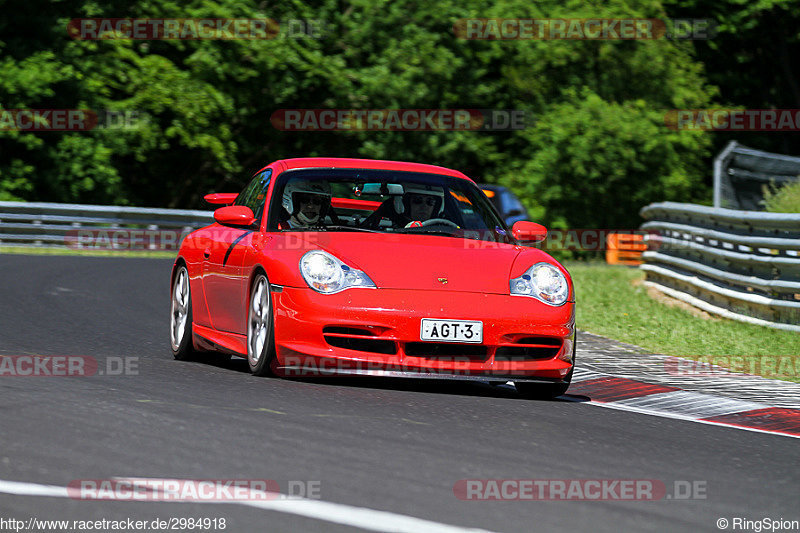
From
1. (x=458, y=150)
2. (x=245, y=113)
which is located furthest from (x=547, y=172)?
(x=245, y=113)

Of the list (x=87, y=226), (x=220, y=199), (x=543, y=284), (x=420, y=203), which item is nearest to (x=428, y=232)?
(x=420, y=203)

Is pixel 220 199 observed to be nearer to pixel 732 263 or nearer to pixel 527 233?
pixel 527 233

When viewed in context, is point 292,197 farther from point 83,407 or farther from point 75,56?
point 75,56

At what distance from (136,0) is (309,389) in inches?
1022

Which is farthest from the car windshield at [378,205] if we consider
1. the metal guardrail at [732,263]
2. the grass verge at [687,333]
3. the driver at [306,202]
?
the metal guardrail at [732,263]

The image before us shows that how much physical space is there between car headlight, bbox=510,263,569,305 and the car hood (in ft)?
0.32

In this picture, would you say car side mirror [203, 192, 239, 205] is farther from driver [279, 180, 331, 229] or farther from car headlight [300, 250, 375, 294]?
car headlight [300, 250, 375, 294]

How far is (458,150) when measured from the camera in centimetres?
3562

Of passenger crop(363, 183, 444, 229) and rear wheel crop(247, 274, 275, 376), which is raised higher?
passenger crop(363, 183, 444, 229)

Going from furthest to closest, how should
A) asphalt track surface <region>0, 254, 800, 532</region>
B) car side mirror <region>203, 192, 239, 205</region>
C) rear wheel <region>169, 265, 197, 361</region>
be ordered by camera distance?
1. car side mirror <region>203, 192, 239, 205</region>
2. rear wheel <region>169, 265, 197, 361</region>
3. asphalt track surface <region>0, 254, 800, 532</region>

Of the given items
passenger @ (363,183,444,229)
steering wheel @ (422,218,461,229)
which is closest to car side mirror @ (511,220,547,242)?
steering wheel @ (422,218,461,229)

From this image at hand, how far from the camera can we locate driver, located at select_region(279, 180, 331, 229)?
941 cm

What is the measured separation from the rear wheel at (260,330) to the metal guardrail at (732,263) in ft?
19.1

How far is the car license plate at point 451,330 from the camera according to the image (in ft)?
27.1
